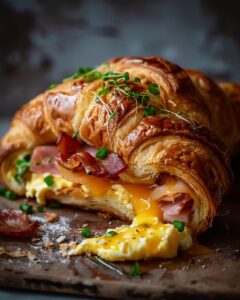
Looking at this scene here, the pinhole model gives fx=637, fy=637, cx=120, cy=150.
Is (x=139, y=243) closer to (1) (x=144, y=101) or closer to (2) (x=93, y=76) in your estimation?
(1) (x=144, y=101)

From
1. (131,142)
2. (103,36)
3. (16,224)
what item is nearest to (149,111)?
(131,142)

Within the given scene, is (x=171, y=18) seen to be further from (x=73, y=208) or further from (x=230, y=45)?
(x=73, y=208)

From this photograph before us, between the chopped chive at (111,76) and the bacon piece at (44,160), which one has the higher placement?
the chopped chive at (111,76)

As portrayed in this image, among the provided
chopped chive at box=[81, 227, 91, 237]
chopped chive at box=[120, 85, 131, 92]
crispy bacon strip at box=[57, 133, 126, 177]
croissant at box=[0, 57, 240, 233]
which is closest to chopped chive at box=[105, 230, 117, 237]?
chopped chive at box=[81, 227, 91, 237]

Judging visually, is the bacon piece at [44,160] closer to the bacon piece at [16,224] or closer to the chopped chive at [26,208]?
the chopped chive at [26,208]

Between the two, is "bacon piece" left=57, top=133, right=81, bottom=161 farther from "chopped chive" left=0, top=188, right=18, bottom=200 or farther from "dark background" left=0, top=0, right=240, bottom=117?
"dark background" left=0, top=0, right=240, bottom=117

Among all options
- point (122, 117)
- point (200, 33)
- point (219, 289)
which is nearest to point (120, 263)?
point (219, 289)

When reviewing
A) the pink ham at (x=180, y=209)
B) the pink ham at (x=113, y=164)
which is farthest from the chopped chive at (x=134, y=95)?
the pink ham at (x=180, y=209)
